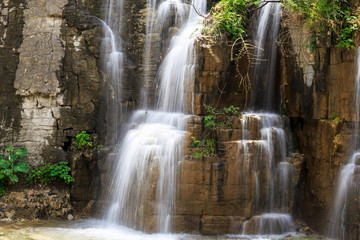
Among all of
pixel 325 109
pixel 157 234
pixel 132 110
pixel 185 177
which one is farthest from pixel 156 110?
pixel 325 109

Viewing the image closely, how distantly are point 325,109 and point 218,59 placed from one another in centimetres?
256

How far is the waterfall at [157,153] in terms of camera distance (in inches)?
285

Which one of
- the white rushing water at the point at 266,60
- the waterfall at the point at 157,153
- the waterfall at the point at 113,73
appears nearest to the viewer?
the waterfall at the point at 157,153

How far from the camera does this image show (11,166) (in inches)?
339

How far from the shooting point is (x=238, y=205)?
7195 mm

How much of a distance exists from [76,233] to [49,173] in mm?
2308

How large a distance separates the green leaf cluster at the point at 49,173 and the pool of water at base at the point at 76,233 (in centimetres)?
123

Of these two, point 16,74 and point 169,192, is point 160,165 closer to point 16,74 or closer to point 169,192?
point 169,192

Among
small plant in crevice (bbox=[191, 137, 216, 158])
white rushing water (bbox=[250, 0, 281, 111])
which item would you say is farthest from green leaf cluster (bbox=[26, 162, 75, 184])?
white rushing water (bbox=[250, 0, 281, 111])

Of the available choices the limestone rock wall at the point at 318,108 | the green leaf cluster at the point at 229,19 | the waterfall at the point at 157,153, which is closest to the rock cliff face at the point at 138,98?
the limestone rock wall at the point at 318,108

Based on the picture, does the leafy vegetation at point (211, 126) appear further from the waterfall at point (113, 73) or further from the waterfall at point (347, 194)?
the waterfall at point (113, 73)

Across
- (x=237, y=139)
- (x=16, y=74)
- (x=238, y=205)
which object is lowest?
(x=238, y=205)

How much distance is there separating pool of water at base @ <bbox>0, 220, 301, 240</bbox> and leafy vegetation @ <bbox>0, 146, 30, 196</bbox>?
3.67 ft

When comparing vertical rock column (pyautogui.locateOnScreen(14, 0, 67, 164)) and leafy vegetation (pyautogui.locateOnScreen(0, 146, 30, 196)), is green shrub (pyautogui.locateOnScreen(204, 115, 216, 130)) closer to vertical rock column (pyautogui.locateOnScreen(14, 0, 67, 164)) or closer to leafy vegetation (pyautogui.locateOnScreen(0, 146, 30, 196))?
vertical rock column (pyautogui.locateOnScreen(14, 0, 67, 164))
